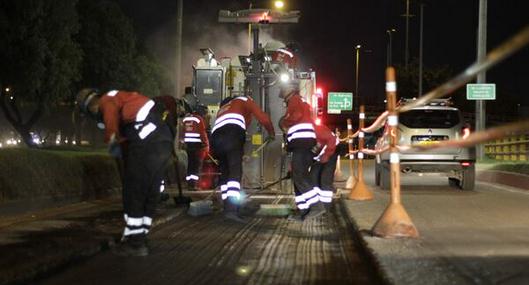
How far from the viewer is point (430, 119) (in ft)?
49.6

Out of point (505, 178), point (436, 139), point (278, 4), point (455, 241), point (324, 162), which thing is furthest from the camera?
point (278, 4)

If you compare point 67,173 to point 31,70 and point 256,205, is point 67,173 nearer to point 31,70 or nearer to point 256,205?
point 256,205

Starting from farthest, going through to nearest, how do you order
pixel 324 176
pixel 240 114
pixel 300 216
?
pixel 324 176, pixel 240 114, pixel 300 216

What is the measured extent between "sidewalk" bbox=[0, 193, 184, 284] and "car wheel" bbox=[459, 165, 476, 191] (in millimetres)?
6553

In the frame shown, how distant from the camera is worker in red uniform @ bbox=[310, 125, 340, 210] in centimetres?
1113

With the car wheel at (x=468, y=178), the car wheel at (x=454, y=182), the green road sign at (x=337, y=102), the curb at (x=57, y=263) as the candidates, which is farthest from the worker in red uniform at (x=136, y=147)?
the green road sign at (x=337, y=102)

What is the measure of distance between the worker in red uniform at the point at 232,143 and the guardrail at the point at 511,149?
53.6ft

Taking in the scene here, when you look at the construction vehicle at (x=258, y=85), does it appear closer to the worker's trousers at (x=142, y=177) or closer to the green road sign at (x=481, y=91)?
the worker's trousers at (x=142, y=177)

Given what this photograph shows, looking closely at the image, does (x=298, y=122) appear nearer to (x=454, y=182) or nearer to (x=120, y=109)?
(x=120, y=109)

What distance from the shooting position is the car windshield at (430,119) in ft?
49.5

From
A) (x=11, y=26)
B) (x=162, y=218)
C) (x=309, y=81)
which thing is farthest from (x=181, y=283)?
(x=11, y=26)

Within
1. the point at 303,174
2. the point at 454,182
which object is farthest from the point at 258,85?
the point at 454,182

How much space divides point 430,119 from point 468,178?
4.85 ft

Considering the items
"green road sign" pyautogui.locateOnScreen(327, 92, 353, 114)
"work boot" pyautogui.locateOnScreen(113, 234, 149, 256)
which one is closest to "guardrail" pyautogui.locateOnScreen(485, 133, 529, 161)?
"green road sign" pyautogui.locateOnScreen(327, 92, 353, 114)
